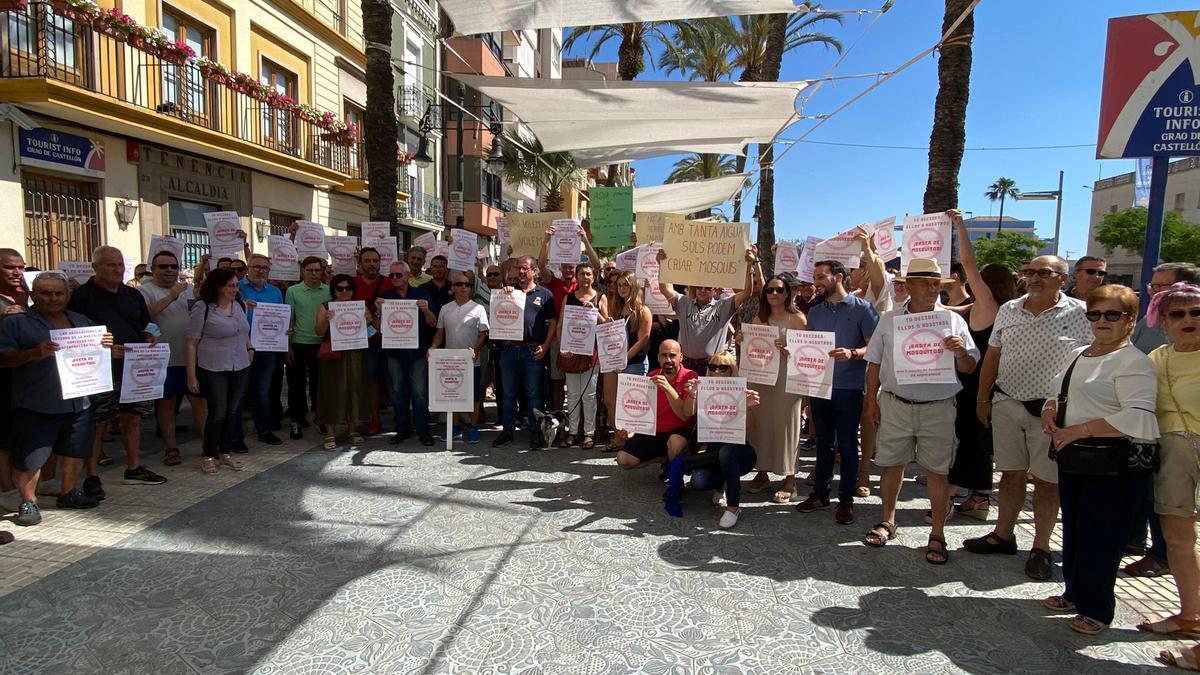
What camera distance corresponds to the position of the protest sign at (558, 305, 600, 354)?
6574 millimetres

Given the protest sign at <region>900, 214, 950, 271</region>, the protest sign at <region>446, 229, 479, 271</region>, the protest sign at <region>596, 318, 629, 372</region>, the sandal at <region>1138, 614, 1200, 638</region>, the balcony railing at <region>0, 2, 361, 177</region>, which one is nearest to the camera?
the sandal at <region>1138, 614, 1200, 638</region>

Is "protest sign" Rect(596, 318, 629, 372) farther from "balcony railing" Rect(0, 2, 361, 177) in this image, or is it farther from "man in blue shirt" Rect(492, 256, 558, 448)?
"balcony railing" Rect(0, 2, 361, 177)

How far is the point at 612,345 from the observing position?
6297 millimetres

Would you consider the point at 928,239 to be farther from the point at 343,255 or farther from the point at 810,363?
the point at 343,255

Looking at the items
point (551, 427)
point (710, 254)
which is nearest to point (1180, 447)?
point (710, 254)

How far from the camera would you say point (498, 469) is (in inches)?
236

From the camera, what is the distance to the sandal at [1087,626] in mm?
3258

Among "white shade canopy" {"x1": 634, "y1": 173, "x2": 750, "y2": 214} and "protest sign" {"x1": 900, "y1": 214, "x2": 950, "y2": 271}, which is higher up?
"white shade canopy" {"x1": 634, "y1": 173, "x2": 750, "y2": 214}

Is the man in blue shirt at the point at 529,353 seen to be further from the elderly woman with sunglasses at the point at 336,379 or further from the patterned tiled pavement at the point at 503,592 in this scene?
the patterned tiled pavement at the point at 503,592

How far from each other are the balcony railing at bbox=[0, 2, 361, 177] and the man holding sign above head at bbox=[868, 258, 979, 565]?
1200 centimetres

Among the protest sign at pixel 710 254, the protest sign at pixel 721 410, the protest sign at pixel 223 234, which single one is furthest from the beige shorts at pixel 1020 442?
the protest sign at pixel 223 234

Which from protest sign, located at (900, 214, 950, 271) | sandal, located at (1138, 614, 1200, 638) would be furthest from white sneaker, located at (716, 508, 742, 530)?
sandal, located at (1138, 614, 1200, 638)

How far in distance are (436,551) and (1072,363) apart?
3895mm

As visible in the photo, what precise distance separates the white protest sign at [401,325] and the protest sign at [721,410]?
3300mm
